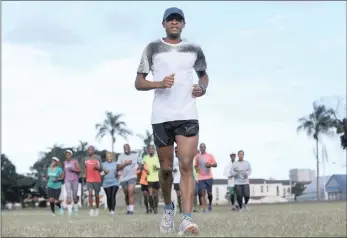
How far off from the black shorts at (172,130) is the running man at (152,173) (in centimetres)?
1248

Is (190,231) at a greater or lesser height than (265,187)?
lesser

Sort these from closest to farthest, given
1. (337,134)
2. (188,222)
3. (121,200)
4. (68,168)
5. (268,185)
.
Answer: (188,222), (68,168), (337,134), (121,200), (268,185)

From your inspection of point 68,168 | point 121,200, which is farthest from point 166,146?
point 121,200

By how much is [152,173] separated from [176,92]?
42.5 ft

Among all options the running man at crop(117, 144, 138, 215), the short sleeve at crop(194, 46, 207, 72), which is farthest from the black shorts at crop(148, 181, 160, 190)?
the short sleeve at crop(194, 46, 207, 72)

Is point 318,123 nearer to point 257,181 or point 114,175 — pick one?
point 114,175

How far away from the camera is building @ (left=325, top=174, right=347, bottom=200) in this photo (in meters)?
138

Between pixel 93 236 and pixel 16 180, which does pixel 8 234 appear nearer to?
pixel 93 236

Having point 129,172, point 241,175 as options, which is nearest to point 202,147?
point 241,175

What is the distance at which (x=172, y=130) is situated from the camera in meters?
6.71

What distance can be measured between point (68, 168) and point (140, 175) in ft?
7.97

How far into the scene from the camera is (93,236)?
20.3ft

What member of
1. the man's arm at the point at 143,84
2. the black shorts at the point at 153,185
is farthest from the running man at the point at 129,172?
the man's arm at the point at 143,84

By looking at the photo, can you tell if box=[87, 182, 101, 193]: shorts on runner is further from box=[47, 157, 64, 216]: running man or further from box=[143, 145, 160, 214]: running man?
box=[143, 145, 160, 214]: running man
